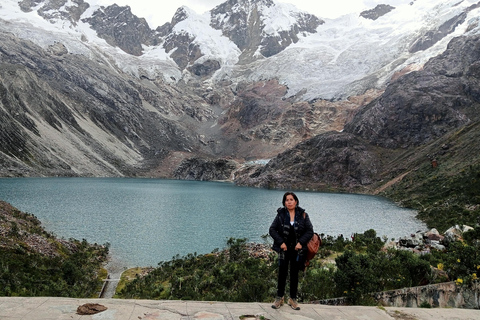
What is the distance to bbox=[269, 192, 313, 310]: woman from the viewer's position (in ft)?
33.8

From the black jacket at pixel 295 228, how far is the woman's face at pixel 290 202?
150mm

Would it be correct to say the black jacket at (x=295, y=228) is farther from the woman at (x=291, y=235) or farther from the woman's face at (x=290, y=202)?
the woman's face at (x=290, y=202)

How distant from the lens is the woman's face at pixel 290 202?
1037cm

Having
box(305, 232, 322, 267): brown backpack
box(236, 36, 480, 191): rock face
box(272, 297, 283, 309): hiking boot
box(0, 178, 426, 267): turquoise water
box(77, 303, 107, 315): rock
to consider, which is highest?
box(236, 36, 480, 191): rock face

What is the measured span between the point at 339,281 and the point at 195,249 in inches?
1004

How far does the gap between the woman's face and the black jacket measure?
0.49 feet

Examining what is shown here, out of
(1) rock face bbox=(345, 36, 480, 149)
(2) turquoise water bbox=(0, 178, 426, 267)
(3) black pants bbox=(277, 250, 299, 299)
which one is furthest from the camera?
(1) rock face bbox=(345, 36, 480, 149)

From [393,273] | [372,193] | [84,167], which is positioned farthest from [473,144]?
[84,167]

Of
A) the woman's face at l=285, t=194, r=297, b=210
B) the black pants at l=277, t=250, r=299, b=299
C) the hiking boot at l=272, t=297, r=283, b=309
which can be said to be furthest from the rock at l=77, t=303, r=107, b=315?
the woman's face at l=285, t=194, r=297, b=210

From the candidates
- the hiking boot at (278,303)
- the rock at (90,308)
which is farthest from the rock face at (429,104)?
the rock at (90,308)

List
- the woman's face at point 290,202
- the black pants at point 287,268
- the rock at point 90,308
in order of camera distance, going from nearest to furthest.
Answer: the rock at point 90,308, the woman's face at point 290,202, the black pants at point 287,268

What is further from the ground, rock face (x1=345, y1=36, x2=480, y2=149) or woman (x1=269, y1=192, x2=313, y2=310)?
rock face (x1=345, y1=36, x2=480, y2=149)

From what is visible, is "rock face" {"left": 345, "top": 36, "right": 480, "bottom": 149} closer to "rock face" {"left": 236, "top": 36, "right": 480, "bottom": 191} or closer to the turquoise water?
"rock face" {"left": 236, "top": 36, "right": 480, "bottom": 191}

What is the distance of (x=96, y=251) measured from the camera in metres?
33.0
